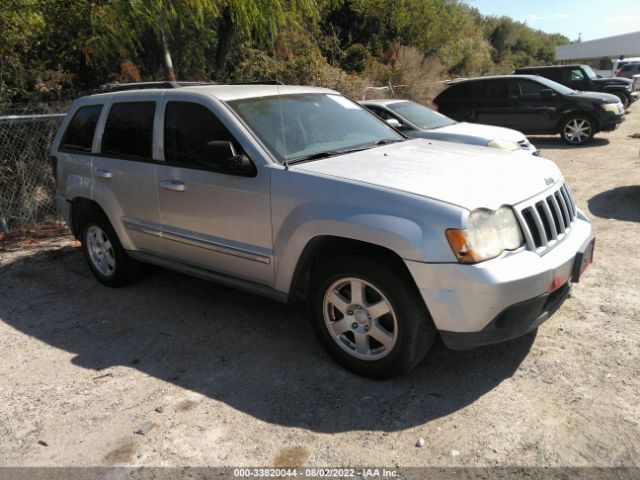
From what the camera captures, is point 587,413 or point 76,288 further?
point 76,288

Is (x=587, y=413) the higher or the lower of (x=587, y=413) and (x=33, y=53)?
the lower

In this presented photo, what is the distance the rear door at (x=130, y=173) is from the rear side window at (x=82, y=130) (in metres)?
0.19

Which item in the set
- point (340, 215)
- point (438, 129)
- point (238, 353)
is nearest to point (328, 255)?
point (340, 215)

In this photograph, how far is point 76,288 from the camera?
5.50 meters

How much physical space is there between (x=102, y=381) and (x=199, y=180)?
158 cm

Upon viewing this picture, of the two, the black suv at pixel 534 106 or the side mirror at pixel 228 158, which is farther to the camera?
the black suv at pixel 534 106

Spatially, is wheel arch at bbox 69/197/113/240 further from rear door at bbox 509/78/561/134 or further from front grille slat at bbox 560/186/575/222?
rear door at bbox 509/78/561/134

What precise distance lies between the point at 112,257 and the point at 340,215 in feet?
9.60

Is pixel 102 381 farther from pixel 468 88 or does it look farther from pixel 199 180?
pixel 468 88

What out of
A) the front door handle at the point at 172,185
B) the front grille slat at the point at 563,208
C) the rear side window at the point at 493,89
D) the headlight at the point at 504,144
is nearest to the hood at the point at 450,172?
the front grille slat at the point at 563,208

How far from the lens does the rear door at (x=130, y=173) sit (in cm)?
460

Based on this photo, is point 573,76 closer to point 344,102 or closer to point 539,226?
point 344,102

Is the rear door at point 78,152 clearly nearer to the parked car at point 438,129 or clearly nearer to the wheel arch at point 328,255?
the wheel arch at point 328,255

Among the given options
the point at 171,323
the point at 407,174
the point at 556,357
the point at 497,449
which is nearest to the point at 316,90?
the point at 407,174
